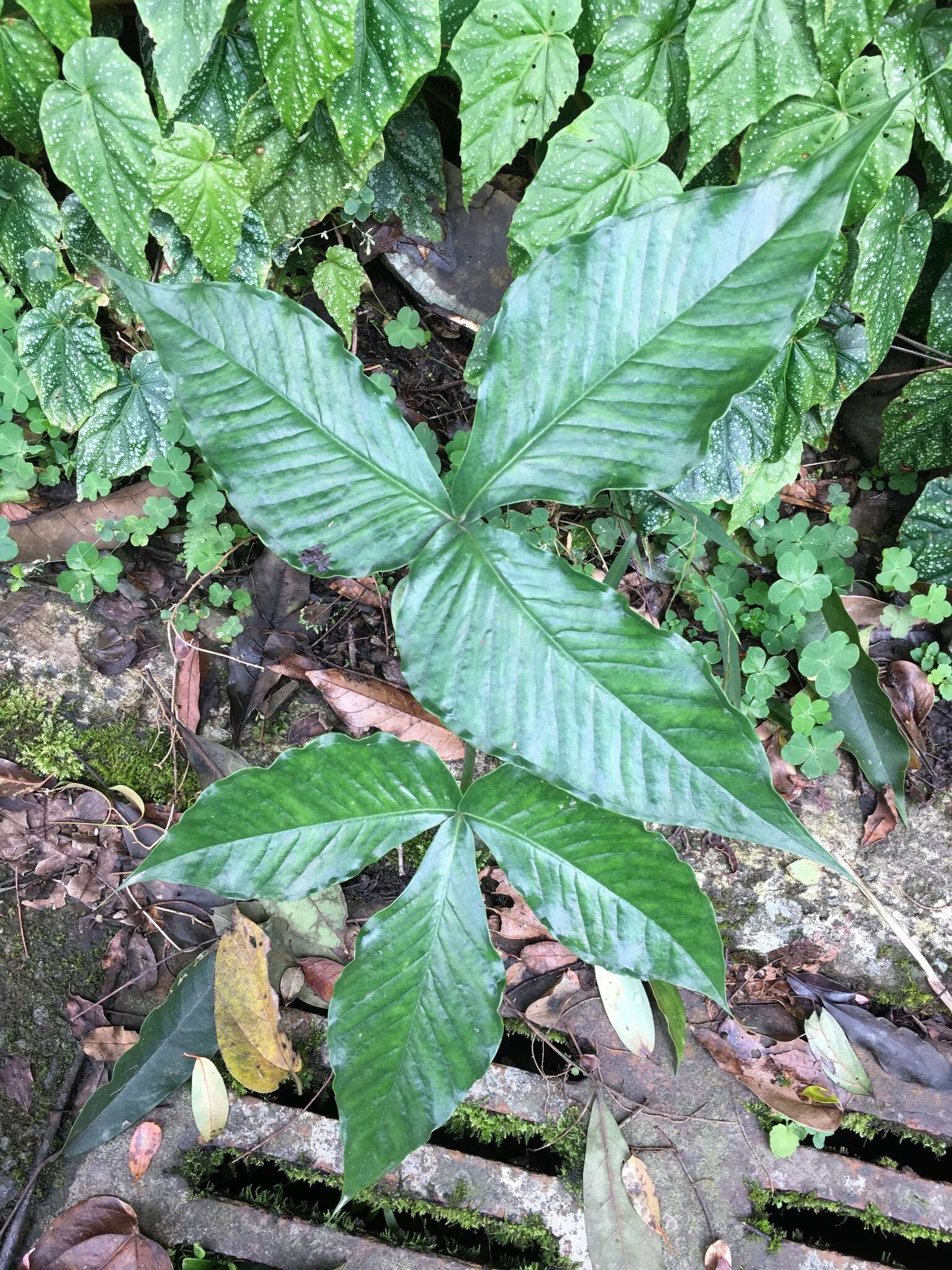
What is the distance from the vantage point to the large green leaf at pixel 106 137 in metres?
1.35

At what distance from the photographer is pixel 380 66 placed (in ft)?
4.43

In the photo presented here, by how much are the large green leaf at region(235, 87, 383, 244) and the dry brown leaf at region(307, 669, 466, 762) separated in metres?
0.93

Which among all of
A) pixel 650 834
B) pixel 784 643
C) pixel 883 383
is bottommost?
pixel 650 834

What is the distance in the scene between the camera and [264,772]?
3.94ft

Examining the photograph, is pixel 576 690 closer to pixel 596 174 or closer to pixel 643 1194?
pixel 596 174

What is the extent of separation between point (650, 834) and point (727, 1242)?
3.56ft

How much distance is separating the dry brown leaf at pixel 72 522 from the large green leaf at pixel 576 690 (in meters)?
1.01

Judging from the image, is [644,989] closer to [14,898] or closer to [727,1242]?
[727,1242]

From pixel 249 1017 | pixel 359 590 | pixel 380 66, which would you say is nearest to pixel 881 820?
pixel 359 590

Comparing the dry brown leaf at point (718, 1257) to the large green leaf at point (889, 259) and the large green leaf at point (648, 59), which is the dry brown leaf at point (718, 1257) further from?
the large green leaf at point (648, 59)

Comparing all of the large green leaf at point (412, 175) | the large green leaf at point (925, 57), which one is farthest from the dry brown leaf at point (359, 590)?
the large green leaf at point (925, 57)

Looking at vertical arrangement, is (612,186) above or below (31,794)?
above

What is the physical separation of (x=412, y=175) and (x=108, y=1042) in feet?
6.39

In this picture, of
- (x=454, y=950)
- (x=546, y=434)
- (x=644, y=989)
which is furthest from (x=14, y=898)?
(x=546, y=434)
